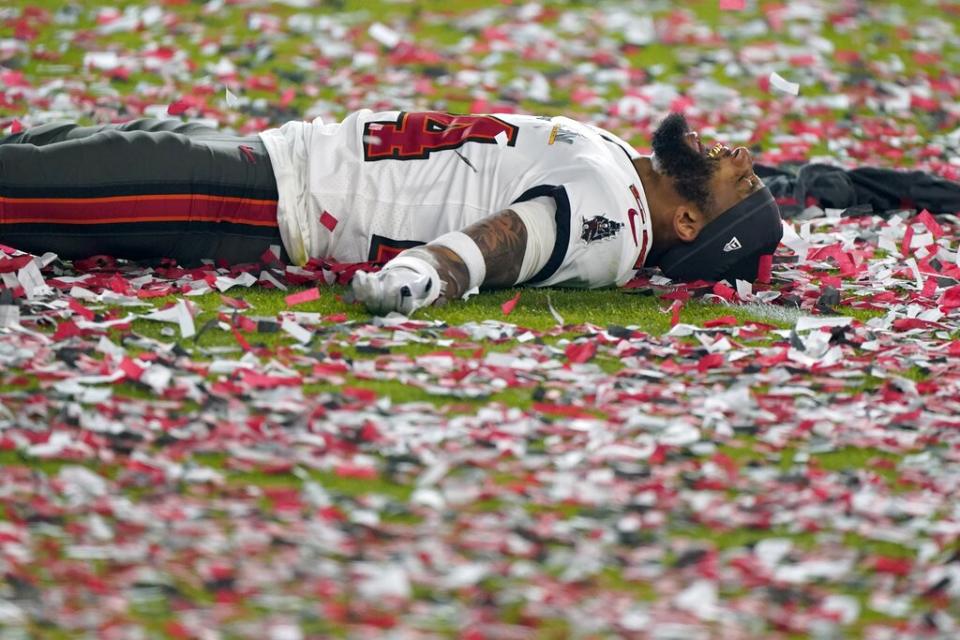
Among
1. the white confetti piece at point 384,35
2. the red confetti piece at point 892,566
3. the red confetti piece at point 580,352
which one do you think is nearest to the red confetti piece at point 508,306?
the red confetti piece at point 580,352

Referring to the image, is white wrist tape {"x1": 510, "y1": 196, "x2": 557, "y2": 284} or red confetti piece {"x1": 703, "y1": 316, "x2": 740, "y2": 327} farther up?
white wrist tape {"x1": 510, "y1": 196, "x2": 557, "y2": 284}

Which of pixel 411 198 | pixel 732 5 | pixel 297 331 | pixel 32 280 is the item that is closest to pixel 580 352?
pixel 297 331

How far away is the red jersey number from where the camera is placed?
522 cm

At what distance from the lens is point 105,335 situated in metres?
4.26

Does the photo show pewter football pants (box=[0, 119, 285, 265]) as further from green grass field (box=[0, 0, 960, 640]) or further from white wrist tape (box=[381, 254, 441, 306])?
white wrist tape (box=[381, 254, 441, 306])

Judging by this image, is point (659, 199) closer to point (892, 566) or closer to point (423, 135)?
point (423, 135)

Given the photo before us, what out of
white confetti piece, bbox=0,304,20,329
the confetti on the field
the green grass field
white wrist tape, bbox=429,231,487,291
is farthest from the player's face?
the confetti on the field

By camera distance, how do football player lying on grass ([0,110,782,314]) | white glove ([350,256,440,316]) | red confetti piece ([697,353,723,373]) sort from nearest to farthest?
red confetti piece ([697,353,723,373])
white glove ([350,256,440,316])
football player lying on grass ([0,110,782,314])

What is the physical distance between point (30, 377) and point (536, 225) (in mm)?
1831

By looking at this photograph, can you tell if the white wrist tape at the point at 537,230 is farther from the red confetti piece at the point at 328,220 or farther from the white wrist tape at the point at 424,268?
the red confetti piece at the point at 328,220

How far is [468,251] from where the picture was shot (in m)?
4.71

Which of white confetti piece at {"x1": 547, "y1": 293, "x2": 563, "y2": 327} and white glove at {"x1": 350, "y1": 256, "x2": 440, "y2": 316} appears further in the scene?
white confetti piece at {"x1": 547, "y1": 293, "x2": 563, "y2": 327}

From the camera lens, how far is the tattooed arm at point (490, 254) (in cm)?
468

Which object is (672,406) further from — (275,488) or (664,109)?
(664,109)
